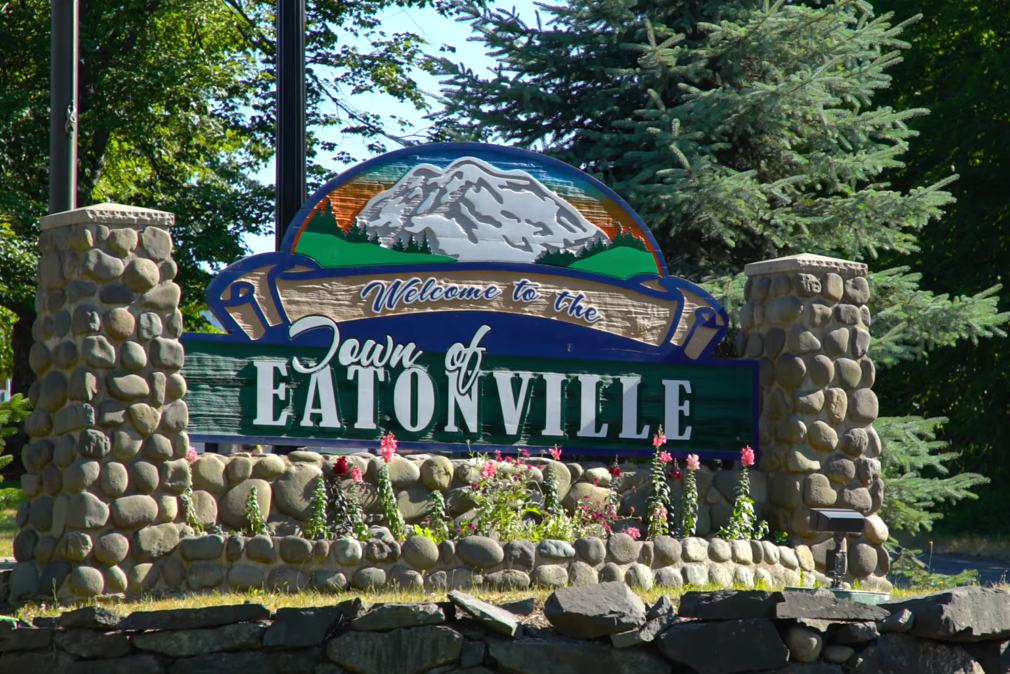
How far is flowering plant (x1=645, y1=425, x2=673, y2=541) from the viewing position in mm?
8516

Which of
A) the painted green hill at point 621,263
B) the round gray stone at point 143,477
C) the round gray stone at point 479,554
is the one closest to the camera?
the round gray stone at point 143,477

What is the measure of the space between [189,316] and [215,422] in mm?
16544

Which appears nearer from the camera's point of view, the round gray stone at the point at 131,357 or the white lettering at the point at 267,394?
the round gray stone at the point at 131,357

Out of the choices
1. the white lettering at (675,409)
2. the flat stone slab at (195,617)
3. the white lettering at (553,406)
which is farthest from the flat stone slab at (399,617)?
the white lettering at (675,409)

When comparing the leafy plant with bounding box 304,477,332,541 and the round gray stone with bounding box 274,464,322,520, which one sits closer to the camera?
the leafy plant with bounding box 304,477,332,541

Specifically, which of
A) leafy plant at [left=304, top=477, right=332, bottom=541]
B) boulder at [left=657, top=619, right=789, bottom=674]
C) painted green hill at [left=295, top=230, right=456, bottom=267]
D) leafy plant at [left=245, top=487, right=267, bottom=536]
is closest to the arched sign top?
painted green hill at [left=295, top=230, right=456, bottom=267]

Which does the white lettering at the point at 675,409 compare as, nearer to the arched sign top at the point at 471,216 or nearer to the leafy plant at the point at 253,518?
the arched sign top at the point at 471,216

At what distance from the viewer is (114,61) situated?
19.5 metres

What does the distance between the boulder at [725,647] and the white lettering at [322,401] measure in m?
3.18

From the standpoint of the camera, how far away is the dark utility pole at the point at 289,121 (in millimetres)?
8758

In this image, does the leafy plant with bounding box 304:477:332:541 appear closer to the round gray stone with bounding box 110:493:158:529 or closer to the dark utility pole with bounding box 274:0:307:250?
the round gray stone with bounding box 110:493:158:529

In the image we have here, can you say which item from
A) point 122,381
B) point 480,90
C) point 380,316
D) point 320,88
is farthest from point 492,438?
point 320,88

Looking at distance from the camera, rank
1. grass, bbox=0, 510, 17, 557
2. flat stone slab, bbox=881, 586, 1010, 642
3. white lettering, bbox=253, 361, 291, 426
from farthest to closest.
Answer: grass, bbox=0, 510, 17, 557, white lettering, bbox=253, 361, 291, 426, flat stone slab, bbox=881, 586, 1010, 642

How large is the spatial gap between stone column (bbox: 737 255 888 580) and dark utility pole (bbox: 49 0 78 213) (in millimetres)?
5659
